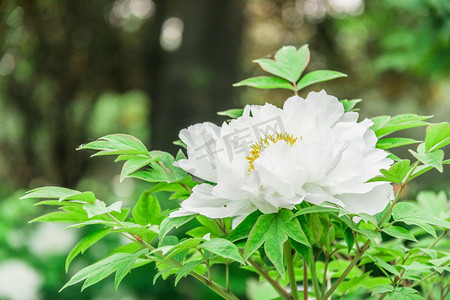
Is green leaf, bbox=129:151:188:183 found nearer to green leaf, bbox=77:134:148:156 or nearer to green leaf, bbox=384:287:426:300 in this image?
green leaf, bbox=77:134:148:156

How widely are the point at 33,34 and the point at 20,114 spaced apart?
855 mm

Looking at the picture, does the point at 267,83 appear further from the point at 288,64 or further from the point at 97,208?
the point at 97,208

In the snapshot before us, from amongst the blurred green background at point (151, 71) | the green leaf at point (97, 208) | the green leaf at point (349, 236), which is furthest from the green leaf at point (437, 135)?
the blurred green background at point (151, 71)

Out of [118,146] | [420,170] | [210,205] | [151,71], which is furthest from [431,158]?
[151,71]

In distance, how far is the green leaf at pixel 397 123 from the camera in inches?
24.8

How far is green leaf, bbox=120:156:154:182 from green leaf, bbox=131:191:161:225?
90 millimetres

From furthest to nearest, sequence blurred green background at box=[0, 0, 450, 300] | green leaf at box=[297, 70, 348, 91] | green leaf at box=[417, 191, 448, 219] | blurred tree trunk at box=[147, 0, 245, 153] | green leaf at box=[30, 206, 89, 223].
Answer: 1. blurred tree trunk at box=[147, 0, 245, 153]
2. blurred green background at box=[0, 0, 450, 300]
3. green leaf at box=[417, 191, 448, 219]
4. green leaf at box=[297, 70, 348, 91]
5. green leaf at box=[30, 206, 89, 223]

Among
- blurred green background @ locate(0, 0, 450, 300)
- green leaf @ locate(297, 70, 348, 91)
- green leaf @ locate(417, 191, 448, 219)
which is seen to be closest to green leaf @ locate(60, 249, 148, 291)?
green leaf @ locate(297, 70, 348, 91)

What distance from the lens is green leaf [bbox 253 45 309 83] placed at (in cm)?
74

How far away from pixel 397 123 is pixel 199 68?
289 cm

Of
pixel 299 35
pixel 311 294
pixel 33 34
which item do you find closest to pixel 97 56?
pixel 33 34

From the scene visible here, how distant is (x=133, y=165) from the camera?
1.94ft

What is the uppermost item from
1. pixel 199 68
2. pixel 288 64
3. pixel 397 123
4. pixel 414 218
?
pixel 199 68

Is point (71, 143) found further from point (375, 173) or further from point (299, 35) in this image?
point (375, 173)
